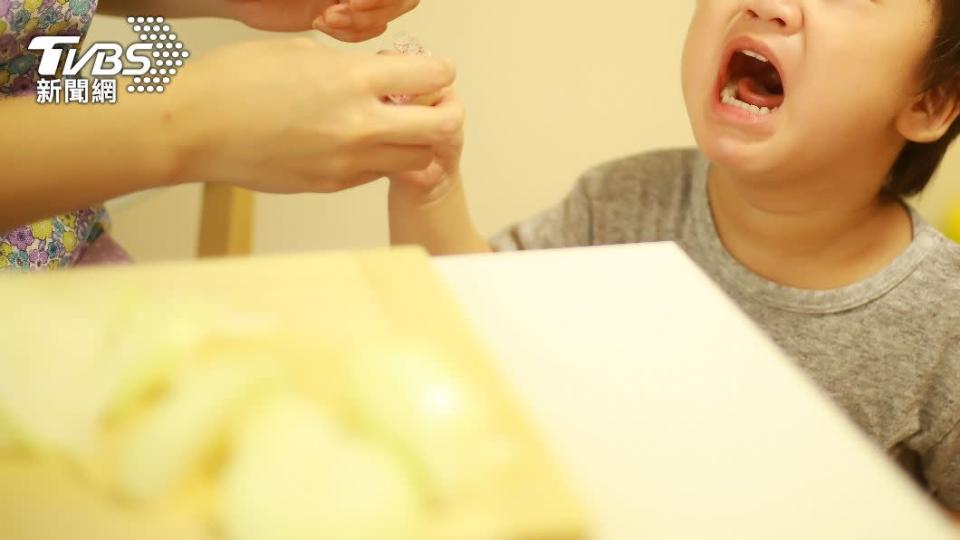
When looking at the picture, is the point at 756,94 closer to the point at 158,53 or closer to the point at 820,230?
the point at 820,230

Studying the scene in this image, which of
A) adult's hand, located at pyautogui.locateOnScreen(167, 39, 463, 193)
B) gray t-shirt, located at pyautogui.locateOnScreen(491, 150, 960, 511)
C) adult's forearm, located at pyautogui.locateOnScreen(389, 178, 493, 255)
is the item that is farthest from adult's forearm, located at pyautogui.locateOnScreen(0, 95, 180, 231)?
gray t-shirt, located at pyautogui.locateOnScreen(491, 150, 960, 511)

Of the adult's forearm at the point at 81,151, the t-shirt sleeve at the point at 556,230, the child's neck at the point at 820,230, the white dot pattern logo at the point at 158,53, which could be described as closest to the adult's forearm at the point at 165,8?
the white dot pattern logo at the point at 158,53

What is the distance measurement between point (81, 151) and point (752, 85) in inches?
21.9

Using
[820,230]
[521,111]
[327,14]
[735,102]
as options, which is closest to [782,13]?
[735,102]

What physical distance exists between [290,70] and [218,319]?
0.60 ft

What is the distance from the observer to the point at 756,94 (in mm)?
699

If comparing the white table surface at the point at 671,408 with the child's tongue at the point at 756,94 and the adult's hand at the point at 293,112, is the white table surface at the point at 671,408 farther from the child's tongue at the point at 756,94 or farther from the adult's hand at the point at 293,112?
the child's tongue at the point at 756,94

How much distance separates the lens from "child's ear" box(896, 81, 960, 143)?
67 cm

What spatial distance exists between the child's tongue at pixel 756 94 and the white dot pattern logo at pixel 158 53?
0.47 metres

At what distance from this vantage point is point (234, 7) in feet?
2.00

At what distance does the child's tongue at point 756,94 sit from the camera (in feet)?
2.24

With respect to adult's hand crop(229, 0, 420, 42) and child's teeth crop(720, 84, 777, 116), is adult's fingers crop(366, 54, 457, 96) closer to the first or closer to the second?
adult's hand crop(229, 0, 420, 42)

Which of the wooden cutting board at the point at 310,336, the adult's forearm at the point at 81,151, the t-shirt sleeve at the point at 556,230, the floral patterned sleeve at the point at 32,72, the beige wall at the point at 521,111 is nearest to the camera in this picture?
the wooden cutting board at the point at 310,336

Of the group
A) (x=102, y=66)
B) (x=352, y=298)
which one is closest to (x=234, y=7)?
(x=102, y=66)
